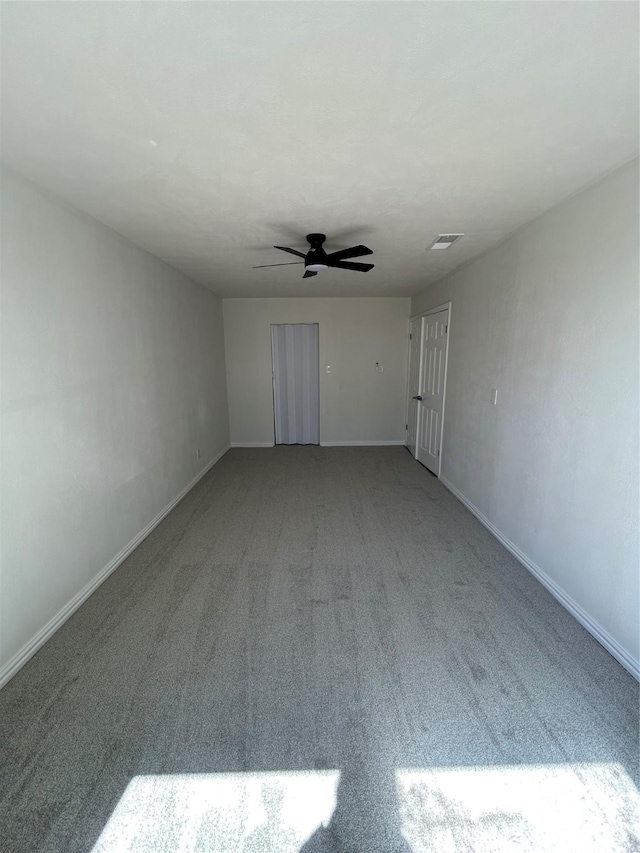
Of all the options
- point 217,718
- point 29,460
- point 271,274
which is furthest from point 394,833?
point 271,274

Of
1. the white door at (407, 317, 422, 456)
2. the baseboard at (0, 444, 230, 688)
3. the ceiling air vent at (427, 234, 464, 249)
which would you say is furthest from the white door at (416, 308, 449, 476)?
the baseboard at (0, 444, 230, 688)

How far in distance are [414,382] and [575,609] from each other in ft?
11.9

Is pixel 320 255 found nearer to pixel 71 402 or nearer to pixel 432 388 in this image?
pixel 71 402

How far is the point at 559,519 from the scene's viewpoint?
2166mm

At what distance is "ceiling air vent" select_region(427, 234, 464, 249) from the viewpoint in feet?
8.63

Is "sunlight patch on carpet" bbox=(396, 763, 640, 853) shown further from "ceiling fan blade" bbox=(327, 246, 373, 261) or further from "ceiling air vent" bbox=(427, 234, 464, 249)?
"ceiling air vent" bbox=(427, 234, 464, 249)

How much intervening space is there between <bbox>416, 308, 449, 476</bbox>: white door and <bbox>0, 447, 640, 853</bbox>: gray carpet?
1.96 metres

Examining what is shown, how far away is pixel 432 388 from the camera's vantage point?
4.48 m

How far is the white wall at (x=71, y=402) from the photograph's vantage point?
1.70 metres

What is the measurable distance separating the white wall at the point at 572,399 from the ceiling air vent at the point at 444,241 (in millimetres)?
400

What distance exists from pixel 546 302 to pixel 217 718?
288 centimetres

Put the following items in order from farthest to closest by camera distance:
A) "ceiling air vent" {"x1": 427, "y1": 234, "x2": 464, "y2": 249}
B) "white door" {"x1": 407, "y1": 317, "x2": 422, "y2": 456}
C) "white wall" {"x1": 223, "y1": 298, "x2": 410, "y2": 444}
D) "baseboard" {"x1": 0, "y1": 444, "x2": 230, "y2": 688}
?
"white wall" {"x1": 223, "y1": 298, "x2": 410, "y2": 444} → "white door" {"x1": 407, "y1": 317, "x2": 422, "y2": 456} → "ceiling air vent" {"x1": 427, "y1": 234, "x2": 464, "y2": 249} → "baseboard" {"x1": 0, "y1": 444, "x2": 230, "y2": 688}

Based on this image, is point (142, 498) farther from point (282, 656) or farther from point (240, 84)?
point (240, 84)

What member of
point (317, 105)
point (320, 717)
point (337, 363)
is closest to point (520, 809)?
point (320, 717)
